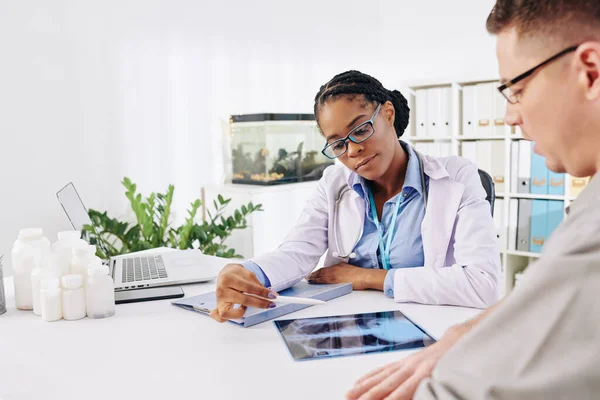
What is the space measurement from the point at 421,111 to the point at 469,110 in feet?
1.07

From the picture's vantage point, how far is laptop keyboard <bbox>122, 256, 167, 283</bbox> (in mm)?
1658

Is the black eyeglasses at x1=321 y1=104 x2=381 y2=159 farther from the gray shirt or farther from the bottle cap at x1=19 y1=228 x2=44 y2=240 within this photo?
the gray shirt

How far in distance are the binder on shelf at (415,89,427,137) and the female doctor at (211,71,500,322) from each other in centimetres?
192

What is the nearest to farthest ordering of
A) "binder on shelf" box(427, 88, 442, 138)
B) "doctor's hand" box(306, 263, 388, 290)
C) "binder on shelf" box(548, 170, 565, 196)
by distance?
"doctor's hand" box(306, 263, 388, 290), "binder on shelf" box(548, 170, 565, 196), "binder on shelf" box(427, 88, 442, 138)

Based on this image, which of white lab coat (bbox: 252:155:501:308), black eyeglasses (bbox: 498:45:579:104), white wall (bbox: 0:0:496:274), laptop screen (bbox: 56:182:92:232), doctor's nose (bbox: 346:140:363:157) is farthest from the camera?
white wall (bbox: 0:0:496:274)

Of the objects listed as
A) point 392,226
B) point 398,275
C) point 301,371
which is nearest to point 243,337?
point 301,371

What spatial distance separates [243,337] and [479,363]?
687mm

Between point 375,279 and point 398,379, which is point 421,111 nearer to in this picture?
point 375,279

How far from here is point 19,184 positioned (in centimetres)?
264

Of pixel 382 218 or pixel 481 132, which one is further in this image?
pixel 481 132

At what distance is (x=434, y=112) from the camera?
3.57m

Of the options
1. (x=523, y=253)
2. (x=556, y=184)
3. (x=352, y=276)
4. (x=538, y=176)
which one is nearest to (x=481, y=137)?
(x=538, y=176)

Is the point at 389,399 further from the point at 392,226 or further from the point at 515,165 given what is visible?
the point at 515,165

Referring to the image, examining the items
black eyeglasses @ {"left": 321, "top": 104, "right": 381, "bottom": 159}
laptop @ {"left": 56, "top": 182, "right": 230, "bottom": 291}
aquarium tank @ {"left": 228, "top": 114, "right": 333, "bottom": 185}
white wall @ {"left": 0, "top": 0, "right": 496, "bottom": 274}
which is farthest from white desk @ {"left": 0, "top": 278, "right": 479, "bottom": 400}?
aquarium tank @ {"left": 228, "top": 114, "right": 333, "bottom": 185}
